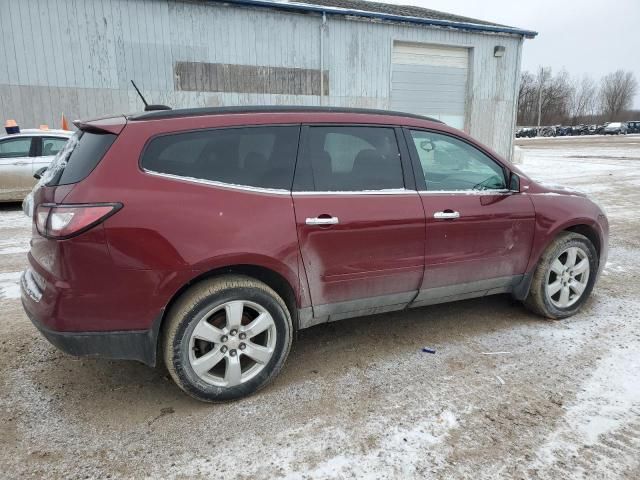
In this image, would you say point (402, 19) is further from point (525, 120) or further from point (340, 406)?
point (525, 120)

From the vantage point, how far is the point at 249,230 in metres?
2.76

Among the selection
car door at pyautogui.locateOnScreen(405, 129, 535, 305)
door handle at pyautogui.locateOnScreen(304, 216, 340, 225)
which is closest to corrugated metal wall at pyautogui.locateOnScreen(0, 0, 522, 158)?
car door at pyautogui.locateOnScreen(405, 129, 535, 305)

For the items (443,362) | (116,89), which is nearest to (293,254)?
(443,362)

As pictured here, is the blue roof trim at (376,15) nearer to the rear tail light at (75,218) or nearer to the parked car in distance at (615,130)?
the rear tail light at (75,218)

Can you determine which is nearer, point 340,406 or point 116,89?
point 340,406

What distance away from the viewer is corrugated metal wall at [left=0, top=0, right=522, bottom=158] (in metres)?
11.3

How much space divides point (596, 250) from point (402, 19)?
12.4 m

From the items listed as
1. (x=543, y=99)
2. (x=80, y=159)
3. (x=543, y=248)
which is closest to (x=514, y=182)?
(x=543, y=248)

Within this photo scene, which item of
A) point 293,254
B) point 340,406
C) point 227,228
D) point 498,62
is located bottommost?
point 340,406

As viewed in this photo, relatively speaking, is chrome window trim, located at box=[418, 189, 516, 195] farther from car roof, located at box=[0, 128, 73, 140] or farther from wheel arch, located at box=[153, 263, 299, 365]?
car roof, located at box=[0, 128, 73, 140]

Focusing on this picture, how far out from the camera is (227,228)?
271 cm

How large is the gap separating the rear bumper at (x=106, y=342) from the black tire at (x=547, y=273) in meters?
3.03

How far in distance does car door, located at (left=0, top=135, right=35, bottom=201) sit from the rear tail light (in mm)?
7954

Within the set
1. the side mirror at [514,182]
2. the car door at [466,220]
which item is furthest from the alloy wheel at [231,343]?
the side mirror at [514,182]
